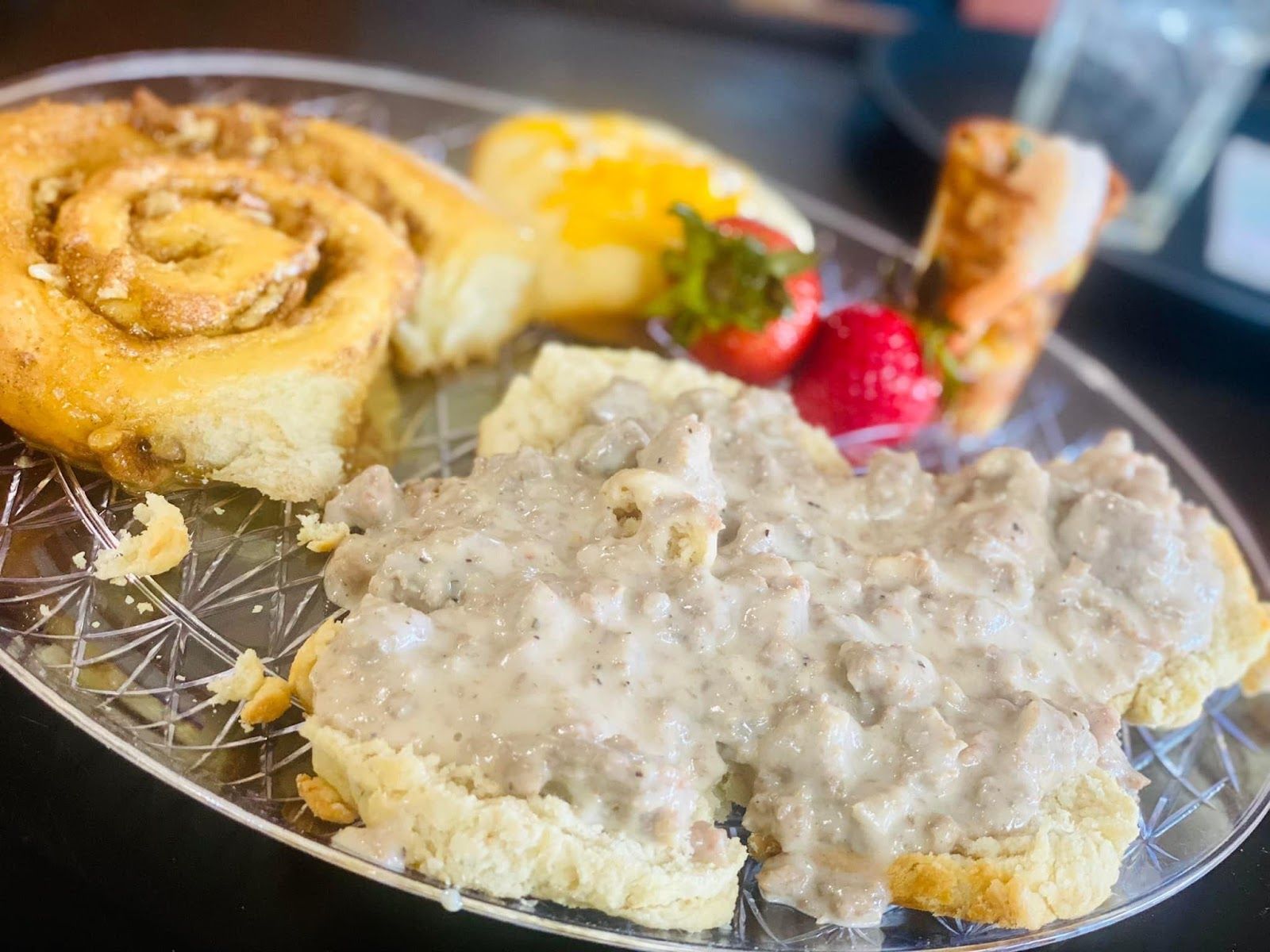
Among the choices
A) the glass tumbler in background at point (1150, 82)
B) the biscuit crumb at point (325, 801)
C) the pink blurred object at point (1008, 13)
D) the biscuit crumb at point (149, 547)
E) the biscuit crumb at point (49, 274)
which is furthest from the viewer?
the pink blurred object at point (1008, 13)

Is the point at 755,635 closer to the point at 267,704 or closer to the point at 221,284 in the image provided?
the point at 267,704

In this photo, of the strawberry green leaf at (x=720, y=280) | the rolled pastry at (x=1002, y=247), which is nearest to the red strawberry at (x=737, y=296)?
the strawberry green leaf at (x=720, y=280)

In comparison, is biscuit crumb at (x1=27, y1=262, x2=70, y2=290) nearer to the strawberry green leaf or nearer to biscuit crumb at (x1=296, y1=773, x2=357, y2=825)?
biscuit crumb at (x1=296, y1=773, x2=357, y2=825)

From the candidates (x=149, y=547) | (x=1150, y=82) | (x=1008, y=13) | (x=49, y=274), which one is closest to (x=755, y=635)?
(x=149, y=547)

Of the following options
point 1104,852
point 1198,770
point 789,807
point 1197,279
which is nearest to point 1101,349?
point 1197,279

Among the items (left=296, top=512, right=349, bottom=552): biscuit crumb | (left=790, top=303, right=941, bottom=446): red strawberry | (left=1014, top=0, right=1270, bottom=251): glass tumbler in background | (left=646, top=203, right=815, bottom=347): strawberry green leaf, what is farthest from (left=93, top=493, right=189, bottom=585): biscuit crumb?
(left=1014, top=0, right=1270, bottom=251): glass tumbler in background

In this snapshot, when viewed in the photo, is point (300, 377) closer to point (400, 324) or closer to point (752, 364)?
point (400, 324)

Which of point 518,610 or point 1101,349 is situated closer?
point 518,610

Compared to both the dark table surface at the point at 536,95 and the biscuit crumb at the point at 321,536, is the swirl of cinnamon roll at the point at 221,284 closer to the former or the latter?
the biscuit crumb at the point at 321,536
